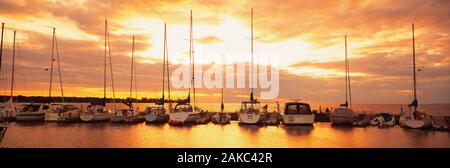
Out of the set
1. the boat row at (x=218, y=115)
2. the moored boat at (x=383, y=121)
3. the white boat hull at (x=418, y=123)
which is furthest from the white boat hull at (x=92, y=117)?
the white boat hull at (x=418, y=123)

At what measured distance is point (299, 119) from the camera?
149ft

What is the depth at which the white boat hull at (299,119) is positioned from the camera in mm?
45281

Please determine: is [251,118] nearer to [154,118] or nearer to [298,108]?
[298,108]

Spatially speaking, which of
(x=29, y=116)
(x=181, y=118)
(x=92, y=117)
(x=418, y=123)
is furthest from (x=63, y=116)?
(x=418, y=123)

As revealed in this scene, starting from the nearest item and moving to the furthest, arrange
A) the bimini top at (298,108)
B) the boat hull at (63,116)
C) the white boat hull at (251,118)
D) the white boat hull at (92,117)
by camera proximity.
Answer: the bimini top at (298,108)
the white boat hull at (251,118)
the boat hull at (63,116)
the white boat hull at (92,117)

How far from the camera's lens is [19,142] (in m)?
29.8

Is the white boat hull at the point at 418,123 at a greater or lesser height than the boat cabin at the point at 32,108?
lesser

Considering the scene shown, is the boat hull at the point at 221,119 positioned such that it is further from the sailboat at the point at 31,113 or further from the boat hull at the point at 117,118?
the sailboat at the point at 31,113

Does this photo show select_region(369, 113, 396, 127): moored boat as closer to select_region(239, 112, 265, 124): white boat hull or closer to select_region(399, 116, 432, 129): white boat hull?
select_region(399, 116, 432, 129): white boat hull

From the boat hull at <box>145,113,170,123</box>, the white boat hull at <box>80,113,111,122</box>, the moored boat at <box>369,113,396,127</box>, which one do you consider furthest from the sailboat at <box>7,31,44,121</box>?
the moored boat at <box>369,113,396,127</box>
